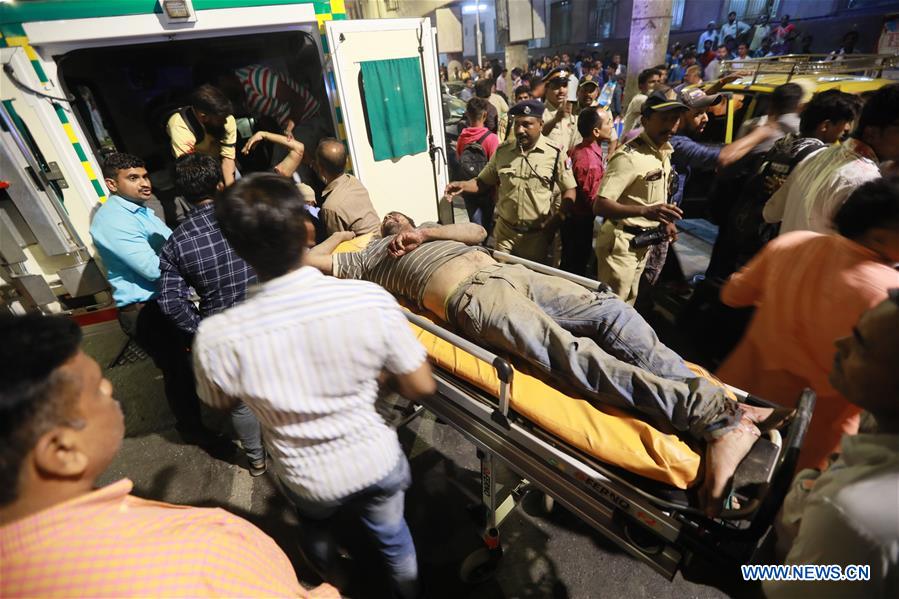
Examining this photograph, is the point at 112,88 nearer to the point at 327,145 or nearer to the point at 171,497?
the point at 327,145

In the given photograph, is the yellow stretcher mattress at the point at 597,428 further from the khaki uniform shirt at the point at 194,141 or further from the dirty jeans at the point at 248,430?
the khaki uniform shirt at the point at 194,141

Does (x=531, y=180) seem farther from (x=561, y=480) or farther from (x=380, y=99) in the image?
(x=561, y=480)

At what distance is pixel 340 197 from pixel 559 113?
10.3ft

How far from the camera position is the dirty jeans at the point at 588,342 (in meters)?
1.80

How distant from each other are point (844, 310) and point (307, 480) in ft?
7.22

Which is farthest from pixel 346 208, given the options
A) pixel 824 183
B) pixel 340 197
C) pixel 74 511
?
pixel 824 183

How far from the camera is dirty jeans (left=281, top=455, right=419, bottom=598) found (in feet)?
5.37

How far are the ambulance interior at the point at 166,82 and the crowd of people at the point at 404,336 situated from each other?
2.36 meters

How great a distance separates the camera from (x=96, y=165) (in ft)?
12.5

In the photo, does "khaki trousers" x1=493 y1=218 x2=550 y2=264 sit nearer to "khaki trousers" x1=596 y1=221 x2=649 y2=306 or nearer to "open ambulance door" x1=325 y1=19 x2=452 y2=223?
"khaki trousers" x1=596 y1=221 x2=649 y2=306

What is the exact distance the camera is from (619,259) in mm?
3471

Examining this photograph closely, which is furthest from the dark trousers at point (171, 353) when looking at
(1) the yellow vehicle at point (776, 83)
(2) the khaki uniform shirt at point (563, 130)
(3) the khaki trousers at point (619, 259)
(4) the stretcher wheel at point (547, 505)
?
(1) the yellow vehicle at point (776, 83)

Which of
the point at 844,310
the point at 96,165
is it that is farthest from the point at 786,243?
the point at 96,165

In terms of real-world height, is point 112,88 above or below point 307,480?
above
